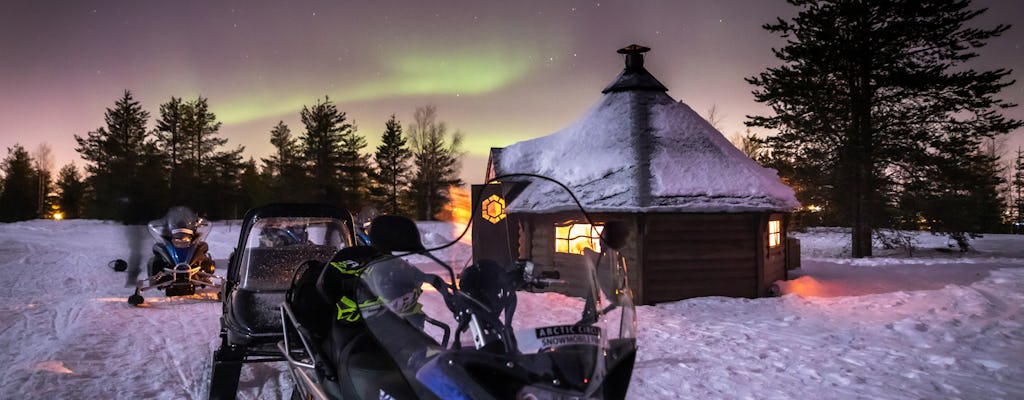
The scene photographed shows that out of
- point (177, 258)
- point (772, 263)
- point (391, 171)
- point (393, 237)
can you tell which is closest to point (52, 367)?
point (177, 258)

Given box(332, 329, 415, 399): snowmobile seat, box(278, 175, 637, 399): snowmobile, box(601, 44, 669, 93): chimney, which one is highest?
box(601, 44, 669, 93): chimney

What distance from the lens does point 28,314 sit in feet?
28.9

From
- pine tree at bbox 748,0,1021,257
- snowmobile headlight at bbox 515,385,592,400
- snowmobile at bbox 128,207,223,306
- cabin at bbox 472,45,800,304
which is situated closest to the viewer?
snowmobile headlight at bbox 515,385,592,400

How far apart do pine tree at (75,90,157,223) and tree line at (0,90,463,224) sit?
9 centimetres

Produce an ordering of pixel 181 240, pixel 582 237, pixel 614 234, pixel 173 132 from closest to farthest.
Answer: pixel 614 234 → pixel 582 237 → pixel 181 240 → pixel 173 132

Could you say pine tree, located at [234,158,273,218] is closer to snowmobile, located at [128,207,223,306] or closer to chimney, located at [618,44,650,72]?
snowmobile, located at [128,207,223,306]

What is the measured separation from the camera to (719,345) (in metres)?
7.38

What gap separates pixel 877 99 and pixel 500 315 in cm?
2275

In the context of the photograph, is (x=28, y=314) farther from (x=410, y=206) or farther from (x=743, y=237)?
(x=410, y=206)

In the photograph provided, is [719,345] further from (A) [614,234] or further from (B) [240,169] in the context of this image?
(B) [240,169]

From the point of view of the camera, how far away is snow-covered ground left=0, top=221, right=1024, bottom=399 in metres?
5.35

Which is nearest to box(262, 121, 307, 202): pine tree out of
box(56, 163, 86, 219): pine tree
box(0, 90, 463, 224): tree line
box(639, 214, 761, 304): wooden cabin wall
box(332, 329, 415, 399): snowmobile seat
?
box(0, 90, 463, 224): tree line

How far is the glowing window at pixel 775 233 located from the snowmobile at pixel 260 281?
10590 millimetres

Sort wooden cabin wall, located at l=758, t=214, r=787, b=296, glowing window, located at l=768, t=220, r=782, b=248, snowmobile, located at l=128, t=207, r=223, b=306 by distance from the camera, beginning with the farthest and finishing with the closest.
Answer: glowing window, located at l=768, t=220, r=782, b=248
wooden cabin wall, located at l=758, t=214, r=787, b=296
snowmobile, located at l=128, t=207, r=223, b=306
